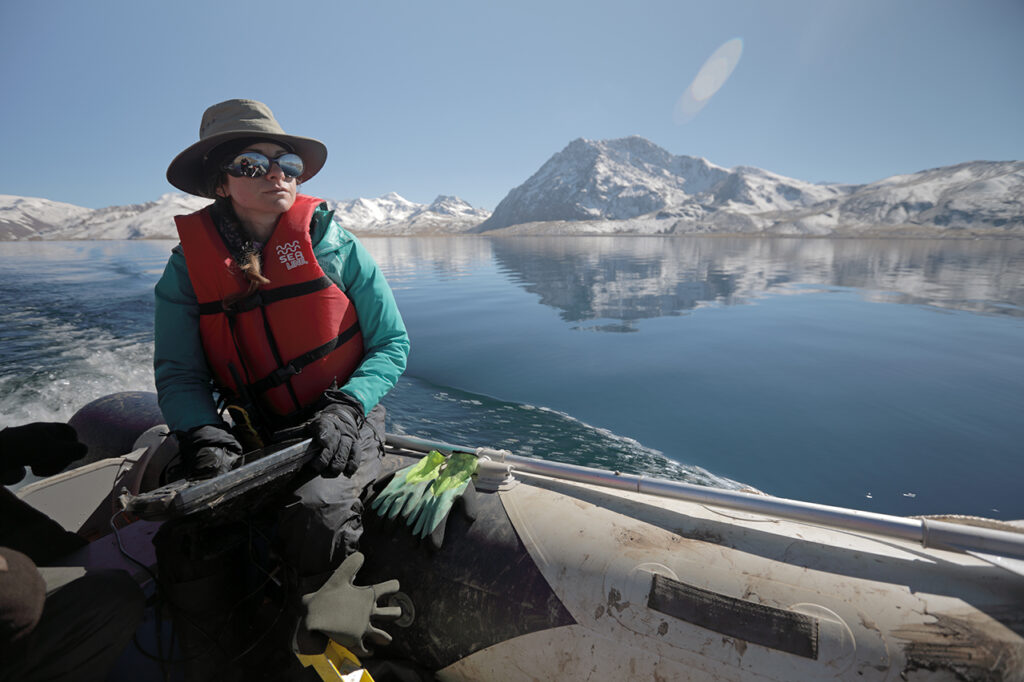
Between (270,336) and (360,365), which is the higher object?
(270,336)

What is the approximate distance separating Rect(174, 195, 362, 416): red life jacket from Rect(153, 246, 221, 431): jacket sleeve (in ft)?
0.21

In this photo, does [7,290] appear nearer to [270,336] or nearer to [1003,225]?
[270,336]

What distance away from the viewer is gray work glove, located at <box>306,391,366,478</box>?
185cm

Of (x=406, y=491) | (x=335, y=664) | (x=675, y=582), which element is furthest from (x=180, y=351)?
(x=675, y=582)

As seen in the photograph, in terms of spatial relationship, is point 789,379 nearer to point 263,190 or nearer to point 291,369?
point 291,369

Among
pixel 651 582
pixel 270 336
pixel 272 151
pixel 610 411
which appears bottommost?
pixel 610 411

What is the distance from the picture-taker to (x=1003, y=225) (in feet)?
352

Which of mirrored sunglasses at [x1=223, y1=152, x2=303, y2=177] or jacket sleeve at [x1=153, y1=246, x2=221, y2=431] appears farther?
mirrored sunglasses at [x1=223, y1=152, x2=303, y2=177]

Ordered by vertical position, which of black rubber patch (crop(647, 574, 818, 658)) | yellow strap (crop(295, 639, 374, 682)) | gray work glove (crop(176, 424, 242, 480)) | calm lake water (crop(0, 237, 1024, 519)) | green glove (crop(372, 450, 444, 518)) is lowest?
calm lake water (crop(0, 237, 1024, 519))

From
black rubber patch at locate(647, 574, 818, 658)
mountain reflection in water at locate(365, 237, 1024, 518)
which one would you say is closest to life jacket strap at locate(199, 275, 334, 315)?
black rubber patch at locate(647, 574, 818, 658)

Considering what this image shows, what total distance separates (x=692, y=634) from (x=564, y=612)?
50cm

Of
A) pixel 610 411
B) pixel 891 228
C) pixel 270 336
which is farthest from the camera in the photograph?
pixel 891 228

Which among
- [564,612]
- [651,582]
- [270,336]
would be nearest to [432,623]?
[564,612]

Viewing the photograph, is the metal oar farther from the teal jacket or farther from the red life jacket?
the red life jacket
